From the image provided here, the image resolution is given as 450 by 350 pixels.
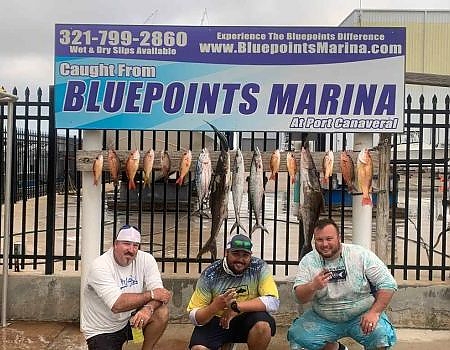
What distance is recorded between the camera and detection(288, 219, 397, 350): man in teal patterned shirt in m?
4.63

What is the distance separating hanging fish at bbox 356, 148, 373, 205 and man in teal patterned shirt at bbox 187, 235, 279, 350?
123cm

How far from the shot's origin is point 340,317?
187 inches

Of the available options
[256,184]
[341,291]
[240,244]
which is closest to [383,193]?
[256,184]

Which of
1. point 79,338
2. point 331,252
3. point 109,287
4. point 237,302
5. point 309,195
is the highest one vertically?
point 309,195

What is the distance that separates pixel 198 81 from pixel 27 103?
1970mm

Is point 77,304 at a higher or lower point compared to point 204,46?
lower

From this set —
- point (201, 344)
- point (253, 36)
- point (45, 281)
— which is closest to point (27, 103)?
point (45, 281)

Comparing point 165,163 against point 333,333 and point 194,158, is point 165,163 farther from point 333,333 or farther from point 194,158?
point 333,333

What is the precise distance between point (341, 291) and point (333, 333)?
0.36 metres

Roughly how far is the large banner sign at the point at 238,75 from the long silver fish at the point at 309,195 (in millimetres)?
732

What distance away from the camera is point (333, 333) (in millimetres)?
4820

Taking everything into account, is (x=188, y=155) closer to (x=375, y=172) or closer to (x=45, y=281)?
(x=375, y=172)

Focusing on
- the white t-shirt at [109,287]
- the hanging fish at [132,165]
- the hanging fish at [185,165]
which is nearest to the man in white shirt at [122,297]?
the white t-shirt at [109,287]

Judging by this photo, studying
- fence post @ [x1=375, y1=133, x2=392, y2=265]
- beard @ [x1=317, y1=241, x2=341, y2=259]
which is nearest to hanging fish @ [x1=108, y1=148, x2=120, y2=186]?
beard @ [x1=317, y1=241, x2=341, y2=259]
